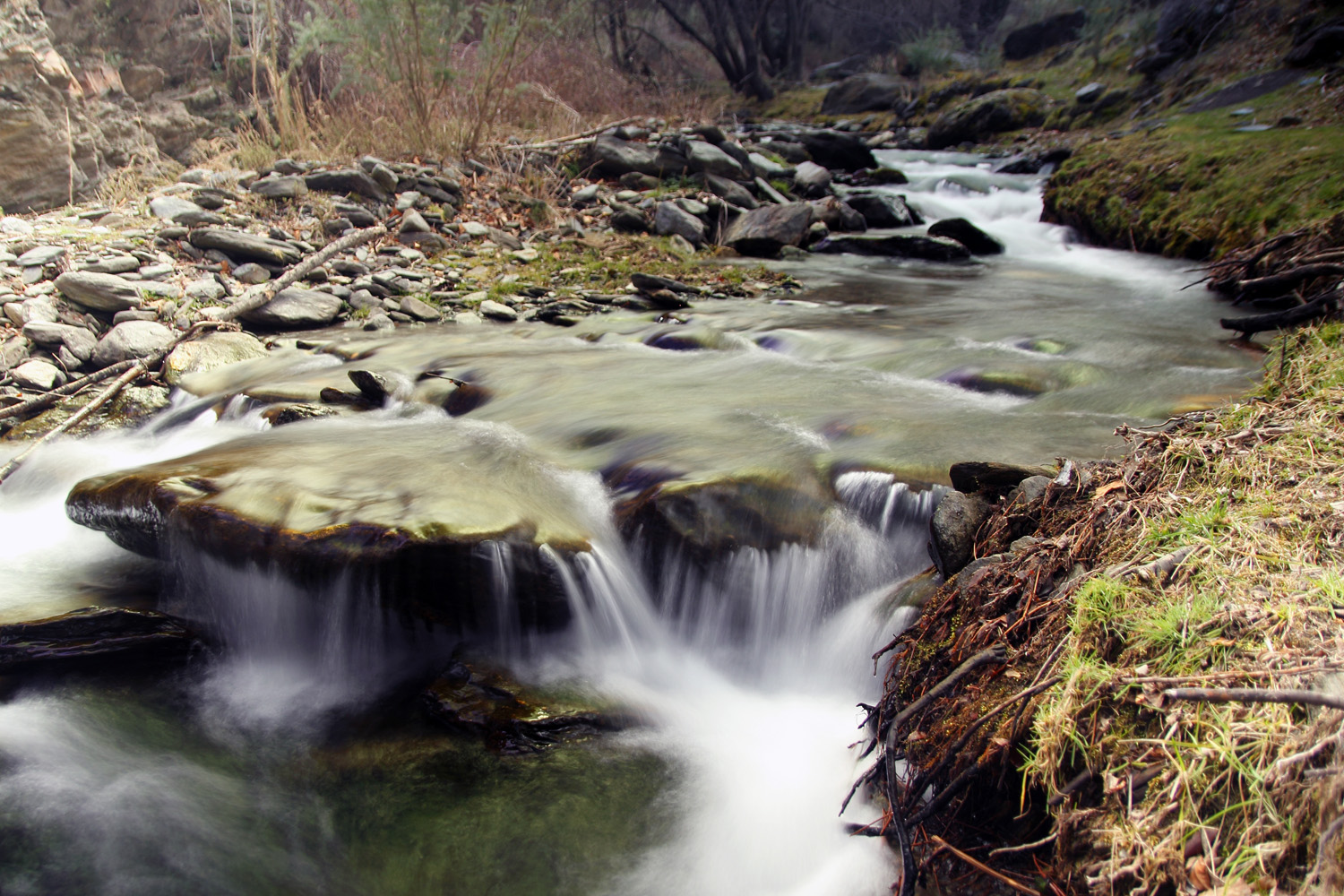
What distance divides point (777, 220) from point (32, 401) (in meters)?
7.49

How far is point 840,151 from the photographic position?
14820mm

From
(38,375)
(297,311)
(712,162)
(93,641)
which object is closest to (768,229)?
(712,162)

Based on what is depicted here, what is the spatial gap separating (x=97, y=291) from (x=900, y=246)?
26.5ft

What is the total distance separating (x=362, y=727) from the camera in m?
2.77

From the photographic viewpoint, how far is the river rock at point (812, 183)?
11969mm

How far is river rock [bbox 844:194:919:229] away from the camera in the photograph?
11.2 m

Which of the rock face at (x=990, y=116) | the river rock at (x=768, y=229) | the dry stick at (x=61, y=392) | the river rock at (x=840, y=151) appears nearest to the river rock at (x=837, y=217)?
the river rock at (x=768, y=229)

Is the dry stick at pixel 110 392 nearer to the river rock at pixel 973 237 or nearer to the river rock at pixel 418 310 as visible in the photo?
the river rock at pixel 418 310

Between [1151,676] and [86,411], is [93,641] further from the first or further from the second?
[1151,676]

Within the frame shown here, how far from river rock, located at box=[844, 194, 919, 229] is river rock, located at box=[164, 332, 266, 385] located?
317 inches

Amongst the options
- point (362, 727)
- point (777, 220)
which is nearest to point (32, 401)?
point (362, 727)

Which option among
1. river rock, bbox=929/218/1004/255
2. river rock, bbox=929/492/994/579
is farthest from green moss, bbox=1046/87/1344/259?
river rock, bbox=929/492/994/579

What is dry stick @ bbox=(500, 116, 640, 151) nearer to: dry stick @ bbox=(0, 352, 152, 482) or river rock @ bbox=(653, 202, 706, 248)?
river rock @ bbox=(653, 202, 706, 248)

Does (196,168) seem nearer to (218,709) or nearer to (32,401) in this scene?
(32,401)
